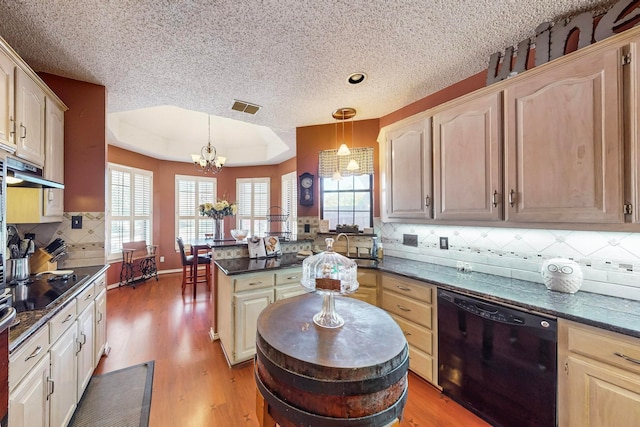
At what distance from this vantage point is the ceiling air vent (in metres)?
2.83

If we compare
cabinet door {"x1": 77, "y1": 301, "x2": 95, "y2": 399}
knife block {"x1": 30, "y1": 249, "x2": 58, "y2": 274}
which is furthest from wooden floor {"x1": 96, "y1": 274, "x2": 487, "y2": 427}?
knife block {"x1": 30, "y1": 249, "x2": 58, "y2": 274}

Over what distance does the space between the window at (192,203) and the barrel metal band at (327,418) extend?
5.81m

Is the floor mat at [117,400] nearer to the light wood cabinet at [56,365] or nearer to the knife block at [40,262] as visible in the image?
the light wood cabinet at [56,365]

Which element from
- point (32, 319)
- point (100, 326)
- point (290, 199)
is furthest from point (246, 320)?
point (290, 199)

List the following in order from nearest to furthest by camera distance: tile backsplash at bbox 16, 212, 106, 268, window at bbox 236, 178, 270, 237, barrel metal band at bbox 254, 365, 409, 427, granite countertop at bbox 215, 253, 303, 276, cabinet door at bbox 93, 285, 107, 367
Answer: barrel metal band at bbox 254, 365, 409, 427 < cabinet door at bbox 93, 285, 107, 367 < tile backsplash at bbox 16, 212, 106, 268 < granite countertop at bbox 215, 253, 303, 276 < window at bbox 236, 178, 270, 237

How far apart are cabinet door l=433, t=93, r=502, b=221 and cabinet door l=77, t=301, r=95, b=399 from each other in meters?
2.97

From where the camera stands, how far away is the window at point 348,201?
3.34 m

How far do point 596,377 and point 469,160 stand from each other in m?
1.50

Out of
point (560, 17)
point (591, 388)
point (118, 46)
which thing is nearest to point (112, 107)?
point (118, 46)

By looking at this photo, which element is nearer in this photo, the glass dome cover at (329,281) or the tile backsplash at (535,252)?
the glass dome cover at (329,281)

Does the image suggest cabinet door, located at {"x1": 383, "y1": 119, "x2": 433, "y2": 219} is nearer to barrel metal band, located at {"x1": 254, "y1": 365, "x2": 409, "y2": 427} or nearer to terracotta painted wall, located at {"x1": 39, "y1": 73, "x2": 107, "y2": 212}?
barrel metal band, located at {"x1": 254, "y1": 365, "x2": 409, "y2": 427}

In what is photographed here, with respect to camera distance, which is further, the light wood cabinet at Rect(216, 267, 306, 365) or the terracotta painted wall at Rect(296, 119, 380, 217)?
the terracotta painted wall at Rect(296, 119, 380, 217)

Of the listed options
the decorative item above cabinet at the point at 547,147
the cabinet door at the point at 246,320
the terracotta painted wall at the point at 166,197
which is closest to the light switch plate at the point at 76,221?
the cabinet door at the point at 246,320

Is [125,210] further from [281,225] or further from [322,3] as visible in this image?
[322,3]
